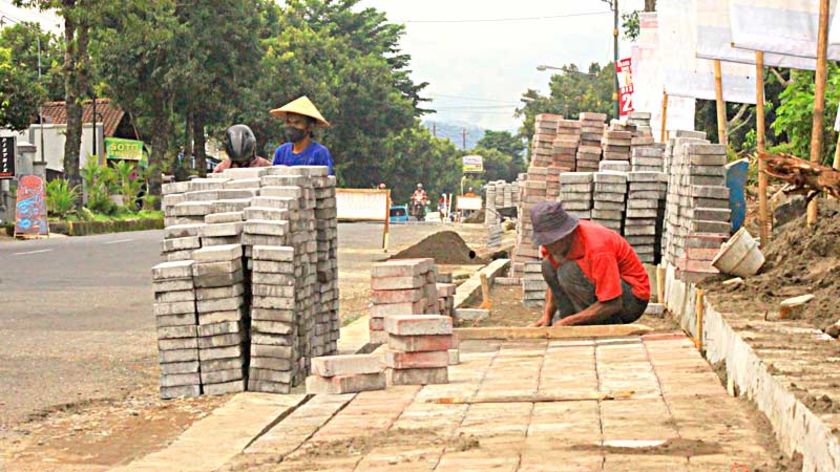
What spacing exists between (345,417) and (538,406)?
100 cm

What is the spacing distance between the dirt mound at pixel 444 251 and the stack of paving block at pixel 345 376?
1681cm

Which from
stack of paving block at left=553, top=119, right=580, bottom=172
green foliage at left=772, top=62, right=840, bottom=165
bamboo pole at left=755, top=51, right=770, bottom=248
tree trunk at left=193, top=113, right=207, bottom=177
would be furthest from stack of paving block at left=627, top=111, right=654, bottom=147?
tree trunk at left=193, top=113, right=207, bottom=177

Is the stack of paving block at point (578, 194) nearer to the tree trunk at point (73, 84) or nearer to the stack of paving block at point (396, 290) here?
the stack of paving block at point (396, 290)

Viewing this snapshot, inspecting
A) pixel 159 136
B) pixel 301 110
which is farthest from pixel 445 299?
pixel 159 136

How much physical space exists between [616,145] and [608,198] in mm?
3085

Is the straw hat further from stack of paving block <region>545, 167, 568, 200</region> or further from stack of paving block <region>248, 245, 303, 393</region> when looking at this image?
stack of paving block <region>545, 167, 568, 200</region>

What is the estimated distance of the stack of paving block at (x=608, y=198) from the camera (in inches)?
599

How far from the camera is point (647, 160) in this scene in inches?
678

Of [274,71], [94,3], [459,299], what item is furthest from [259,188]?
[274,71]

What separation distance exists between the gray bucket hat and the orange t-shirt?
0.74 feet

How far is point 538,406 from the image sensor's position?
7934 mm

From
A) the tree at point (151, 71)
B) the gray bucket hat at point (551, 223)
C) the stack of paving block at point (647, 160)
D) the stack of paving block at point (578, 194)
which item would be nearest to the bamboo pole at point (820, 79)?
the stack of paving block at point (578, 194)

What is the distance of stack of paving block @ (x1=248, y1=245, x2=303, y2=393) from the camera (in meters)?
8.96

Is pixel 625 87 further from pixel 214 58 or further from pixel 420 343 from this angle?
pixel 214 58
